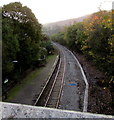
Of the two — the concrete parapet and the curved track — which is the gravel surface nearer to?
the curved track

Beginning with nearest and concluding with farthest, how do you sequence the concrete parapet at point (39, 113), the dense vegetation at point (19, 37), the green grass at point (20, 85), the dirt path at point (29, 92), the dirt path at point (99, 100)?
1. the concrete parapet at point (39, 113)
2. the dirt path at point (99, 100)
3. the dirt path at point (29, 92)
4. the green grass at point (20, 85)
5. the dense vegetation at point (19, 37)

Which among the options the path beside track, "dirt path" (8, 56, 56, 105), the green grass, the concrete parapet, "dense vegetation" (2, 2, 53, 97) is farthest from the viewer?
"dense vegetation" (2, 2, 53, 97)

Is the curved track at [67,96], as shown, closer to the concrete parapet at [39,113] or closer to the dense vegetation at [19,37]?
the dense vegetation at [19,37]

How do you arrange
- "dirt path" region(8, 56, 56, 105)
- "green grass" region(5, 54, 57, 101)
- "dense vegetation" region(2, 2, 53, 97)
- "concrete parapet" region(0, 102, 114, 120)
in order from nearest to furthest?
"concrete parapet" region(0, 102, 114, 120)
"dirt path" region(8, 56, 56, 105)
"green grass" region(5, 54, 57, 101)
"dense vegetation" region(2, 2, 53, 97)

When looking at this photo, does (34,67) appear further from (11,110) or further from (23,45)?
(11,110)

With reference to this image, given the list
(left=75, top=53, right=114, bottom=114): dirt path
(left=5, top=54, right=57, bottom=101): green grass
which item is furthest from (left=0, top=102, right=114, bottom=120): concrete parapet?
(left=5, top=54, right=57, bottom=101): green grass

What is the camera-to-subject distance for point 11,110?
1.43 m

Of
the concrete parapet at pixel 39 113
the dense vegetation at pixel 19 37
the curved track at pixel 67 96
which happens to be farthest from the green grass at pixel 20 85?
the concrete parapet at pixel 39 113

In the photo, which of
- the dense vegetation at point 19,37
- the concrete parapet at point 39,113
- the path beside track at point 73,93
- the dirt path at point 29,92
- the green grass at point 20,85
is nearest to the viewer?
the concrete parapet at point 39,113

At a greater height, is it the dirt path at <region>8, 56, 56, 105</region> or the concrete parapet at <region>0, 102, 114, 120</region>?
the concrete parapet at <region>0, 102, 114, 120</region>

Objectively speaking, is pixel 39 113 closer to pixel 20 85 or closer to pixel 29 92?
pixel 29 92

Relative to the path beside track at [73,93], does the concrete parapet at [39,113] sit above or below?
above

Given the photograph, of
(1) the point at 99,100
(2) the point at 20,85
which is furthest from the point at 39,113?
(2) the point at 20,85

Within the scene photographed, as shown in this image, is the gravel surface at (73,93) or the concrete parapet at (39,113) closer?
the concrete parapet at (39,113)
